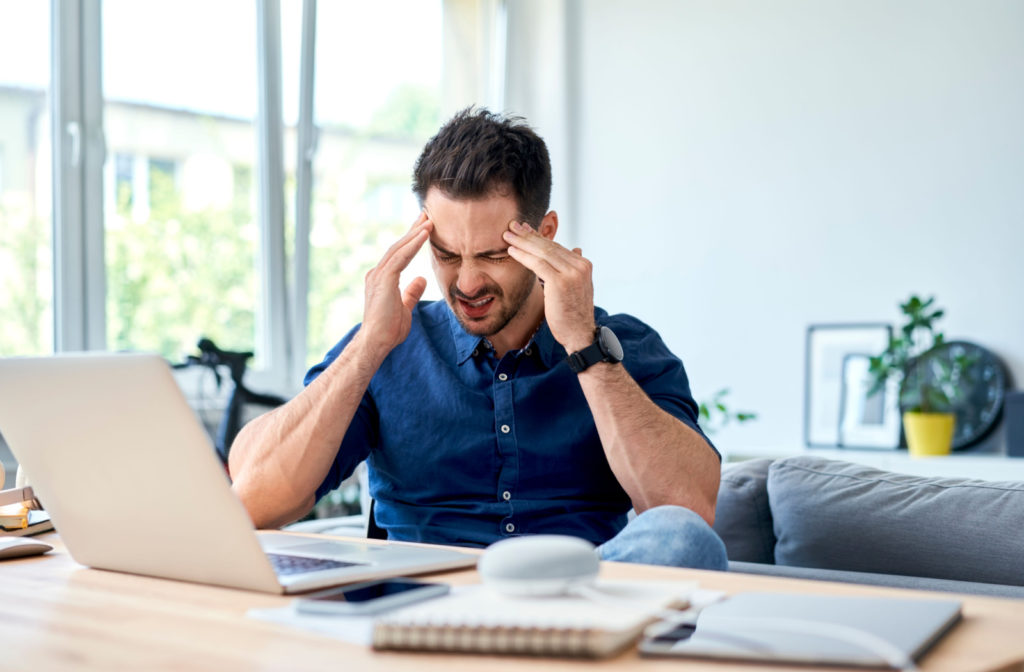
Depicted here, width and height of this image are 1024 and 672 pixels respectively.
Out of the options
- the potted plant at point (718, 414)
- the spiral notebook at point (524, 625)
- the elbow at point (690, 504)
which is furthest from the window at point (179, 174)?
the spiral notebook at point (524, 625)

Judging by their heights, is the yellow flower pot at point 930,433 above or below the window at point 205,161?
below

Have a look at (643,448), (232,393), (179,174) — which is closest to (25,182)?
(179,174)

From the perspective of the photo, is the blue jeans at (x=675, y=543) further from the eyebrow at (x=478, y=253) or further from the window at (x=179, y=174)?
the window at (x=179, y=174)

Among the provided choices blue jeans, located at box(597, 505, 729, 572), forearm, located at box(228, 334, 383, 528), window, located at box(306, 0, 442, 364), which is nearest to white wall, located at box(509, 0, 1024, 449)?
window, located at box(306, 0, 442, 364)

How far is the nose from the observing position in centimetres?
185

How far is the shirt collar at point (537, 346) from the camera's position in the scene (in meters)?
1.86

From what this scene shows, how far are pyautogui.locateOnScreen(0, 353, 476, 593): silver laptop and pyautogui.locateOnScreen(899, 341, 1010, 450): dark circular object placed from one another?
9.89 ft

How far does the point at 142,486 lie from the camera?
1025 mm

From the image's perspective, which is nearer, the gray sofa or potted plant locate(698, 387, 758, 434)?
the gray sofa

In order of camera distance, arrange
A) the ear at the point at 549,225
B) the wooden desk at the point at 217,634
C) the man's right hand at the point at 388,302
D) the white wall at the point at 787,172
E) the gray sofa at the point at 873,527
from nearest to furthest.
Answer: the wooden desk at the point at 217,634 → the gray sofa at the point at 873,527 → the man's right hand at the point at 388,302 → the ear at the point at 549,225 → the white wall at the point at 787,172

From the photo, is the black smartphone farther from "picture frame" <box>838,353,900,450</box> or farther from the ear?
"picture frame" <box>838,353,900,450</box>

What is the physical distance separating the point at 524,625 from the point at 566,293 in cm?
105

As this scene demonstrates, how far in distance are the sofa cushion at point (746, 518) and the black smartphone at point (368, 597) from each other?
104cm

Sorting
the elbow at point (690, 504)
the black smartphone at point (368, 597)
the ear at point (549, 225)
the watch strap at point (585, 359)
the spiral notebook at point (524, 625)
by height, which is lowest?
the elbow at point (690, 504)
